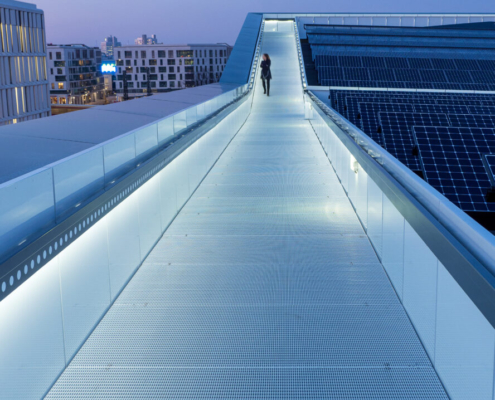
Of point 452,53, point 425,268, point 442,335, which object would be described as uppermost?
point 452,53

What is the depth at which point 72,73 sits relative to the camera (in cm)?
16962

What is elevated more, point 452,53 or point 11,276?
point 452,53

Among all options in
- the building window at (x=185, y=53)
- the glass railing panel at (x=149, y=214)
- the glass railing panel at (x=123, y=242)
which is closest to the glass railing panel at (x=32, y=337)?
the glass railing panel at (x=123, y=242)

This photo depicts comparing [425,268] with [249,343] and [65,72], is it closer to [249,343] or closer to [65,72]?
[249,343]

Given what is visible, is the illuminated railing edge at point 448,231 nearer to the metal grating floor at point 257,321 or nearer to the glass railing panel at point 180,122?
the metal grating floor at point 257,321

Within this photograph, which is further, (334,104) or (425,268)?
(334,104)

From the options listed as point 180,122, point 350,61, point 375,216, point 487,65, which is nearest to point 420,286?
point 375,216

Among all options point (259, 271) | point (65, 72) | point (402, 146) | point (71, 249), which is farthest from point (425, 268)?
point (65, 72)

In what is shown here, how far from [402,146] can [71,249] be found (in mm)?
10984

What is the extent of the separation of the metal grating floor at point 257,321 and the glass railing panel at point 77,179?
3.72ft

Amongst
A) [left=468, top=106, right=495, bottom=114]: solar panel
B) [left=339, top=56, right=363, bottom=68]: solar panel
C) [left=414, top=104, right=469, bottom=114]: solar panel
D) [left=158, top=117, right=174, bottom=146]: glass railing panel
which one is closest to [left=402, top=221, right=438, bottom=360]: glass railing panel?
[left=158, top=117, right=174, bottom=146]: glass railing panel

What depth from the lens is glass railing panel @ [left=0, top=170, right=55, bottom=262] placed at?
3.31 metres

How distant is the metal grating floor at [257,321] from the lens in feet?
13.3

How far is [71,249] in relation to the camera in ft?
14.2
